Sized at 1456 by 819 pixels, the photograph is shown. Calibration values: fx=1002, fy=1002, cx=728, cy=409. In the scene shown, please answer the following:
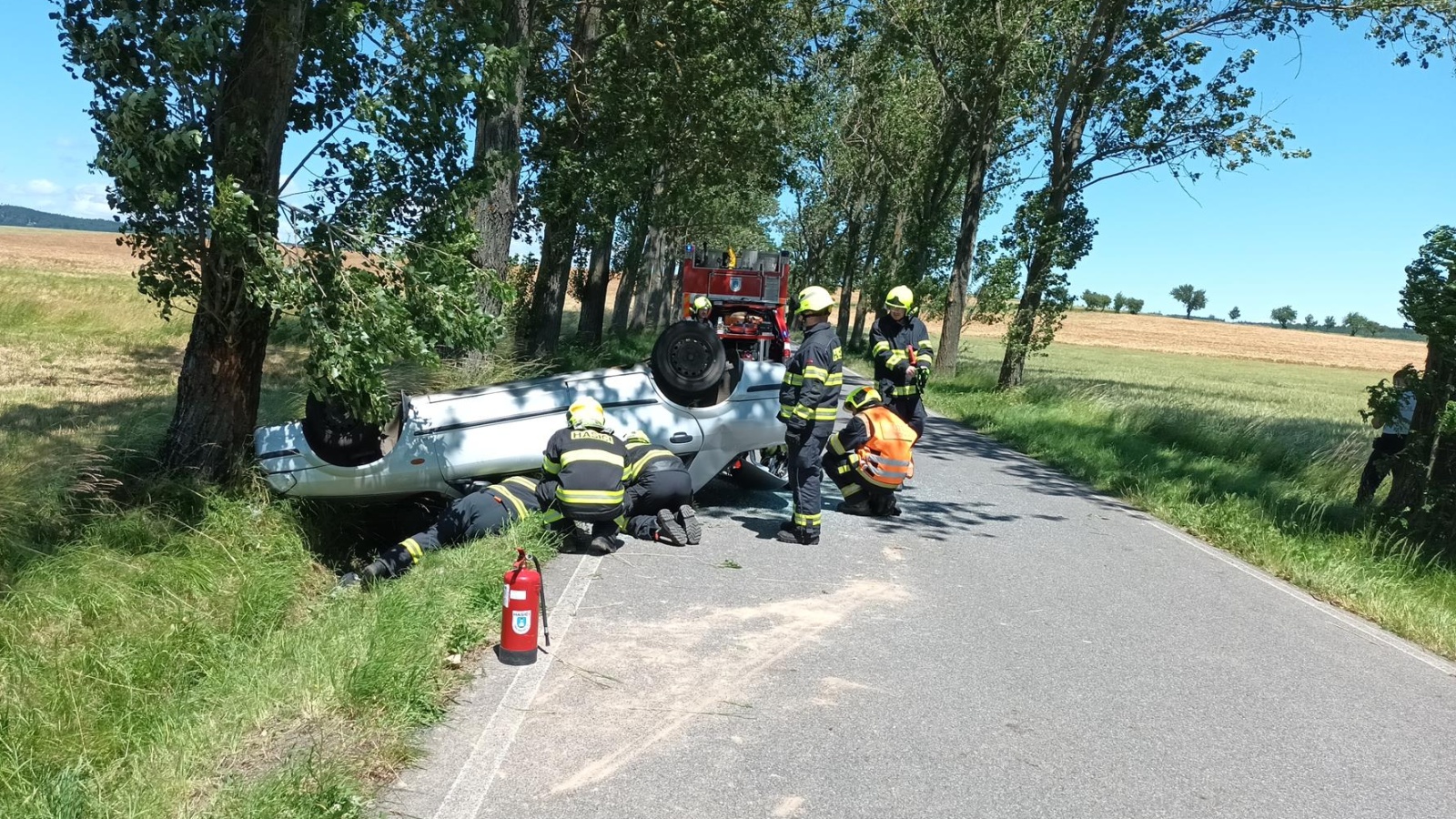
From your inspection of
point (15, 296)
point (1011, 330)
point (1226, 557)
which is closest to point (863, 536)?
point (1226, 557)

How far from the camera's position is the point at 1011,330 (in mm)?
17875

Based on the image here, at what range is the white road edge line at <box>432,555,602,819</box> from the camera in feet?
10.6

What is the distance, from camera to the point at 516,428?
727 centimetres

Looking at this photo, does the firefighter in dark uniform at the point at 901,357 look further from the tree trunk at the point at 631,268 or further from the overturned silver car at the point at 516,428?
the tree trunk at the point at 631,268

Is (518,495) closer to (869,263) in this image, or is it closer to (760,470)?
(760,470)

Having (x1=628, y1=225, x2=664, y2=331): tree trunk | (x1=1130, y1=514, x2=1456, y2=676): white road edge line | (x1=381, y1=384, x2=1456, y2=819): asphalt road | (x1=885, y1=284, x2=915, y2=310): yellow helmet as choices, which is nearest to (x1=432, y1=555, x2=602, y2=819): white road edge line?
(x1=381, y1=384, x2=1456, y2=819): asphalt road

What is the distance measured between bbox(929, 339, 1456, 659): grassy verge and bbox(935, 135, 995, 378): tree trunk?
0.79 meters

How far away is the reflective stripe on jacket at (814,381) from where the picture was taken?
7266mm

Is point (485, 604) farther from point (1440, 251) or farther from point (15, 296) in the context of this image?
point (15, 296)

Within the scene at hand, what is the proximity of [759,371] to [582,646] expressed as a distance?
4.04 meters

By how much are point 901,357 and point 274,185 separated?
17.1 feet

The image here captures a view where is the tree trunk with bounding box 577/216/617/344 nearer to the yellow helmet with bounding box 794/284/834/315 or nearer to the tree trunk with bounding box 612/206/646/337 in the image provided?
the tree trunk with bounding box 612/206/646/337

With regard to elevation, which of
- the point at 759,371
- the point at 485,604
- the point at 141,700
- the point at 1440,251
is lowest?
the point at 141,700

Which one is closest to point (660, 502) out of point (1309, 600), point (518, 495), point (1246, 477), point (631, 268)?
point (518, 495)
